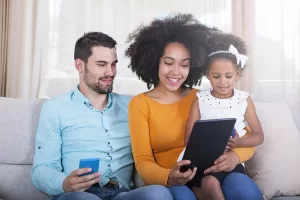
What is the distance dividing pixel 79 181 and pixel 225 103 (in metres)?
0.44

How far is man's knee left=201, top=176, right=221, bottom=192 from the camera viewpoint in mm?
1024

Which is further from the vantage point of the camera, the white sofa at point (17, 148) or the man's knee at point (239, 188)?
the white sofa at point (17, 148)

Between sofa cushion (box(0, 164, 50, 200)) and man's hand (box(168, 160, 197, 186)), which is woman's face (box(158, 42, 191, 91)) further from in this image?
sofa cushion (box(0, 164, 50, 200))

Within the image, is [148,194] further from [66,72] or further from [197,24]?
[66,72]

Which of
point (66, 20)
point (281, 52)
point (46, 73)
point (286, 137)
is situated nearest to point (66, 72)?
point (46, 73)

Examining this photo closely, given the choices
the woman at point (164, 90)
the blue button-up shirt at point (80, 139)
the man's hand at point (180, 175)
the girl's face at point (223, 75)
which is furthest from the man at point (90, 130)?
the girl's face at point (223, 75)

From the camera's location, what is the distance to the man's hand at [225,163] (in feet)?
3.34

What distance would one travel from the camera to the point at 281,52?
195cm

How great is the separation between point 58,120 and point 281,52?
4.08ft

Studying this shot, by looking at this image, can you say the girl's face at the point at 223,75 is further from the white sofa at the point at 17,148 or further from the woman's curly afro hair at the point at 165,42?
the white sofa at the point at 17,148

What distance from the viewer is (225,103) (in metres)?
1.06

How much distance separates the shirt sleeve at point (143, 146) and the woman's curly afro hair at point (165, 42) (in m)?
0.10

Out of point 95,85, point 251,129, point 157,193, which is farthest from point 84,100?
point 251,129

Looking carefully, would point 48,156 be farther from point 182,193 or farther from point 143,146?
point 182,193
